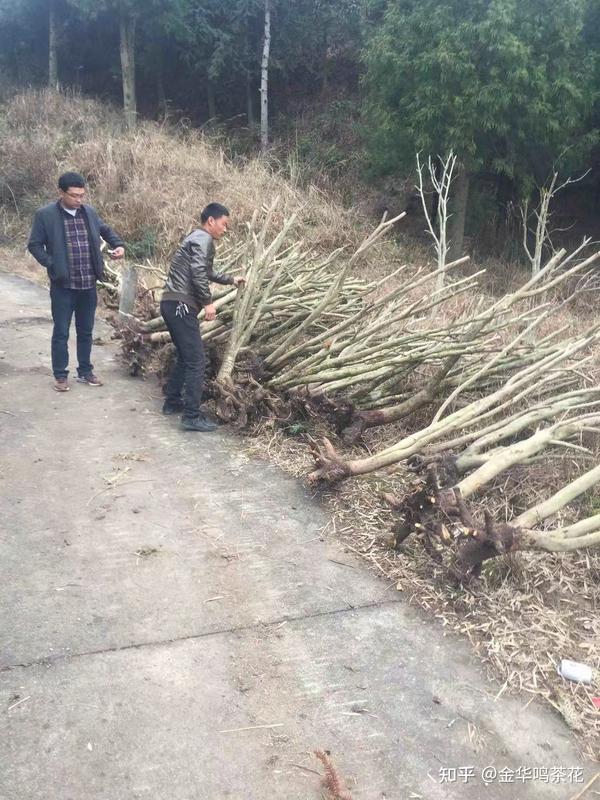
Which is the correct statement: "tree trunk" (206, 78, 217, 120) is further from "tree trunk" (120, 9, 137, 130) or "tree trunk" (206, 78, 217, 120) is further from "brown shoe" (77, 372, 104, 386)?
"brown shoe" (77, 372, 104, 386)

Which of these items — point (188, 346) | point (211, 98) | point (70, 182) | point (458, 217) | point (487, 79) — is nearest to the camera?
point (188, 346)

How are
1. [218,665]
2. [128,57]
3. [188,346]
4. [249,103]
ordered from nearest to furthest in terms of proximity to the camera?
[218,665]
[188,346]
[128,57]
[249,103]

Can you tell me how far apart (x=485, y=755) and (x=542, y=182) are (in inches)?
618

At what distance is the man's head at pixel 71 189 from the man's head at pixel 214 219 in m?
1.09

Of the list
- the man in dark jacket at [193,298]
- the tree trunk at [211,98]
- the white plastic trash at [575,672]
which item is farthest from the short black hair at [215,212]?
the tree trunk at [211,98]

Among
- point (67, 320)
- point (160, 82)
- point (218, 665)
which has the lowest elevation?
point (218, 665)

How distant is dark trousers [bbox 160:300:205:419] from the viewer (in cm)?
509

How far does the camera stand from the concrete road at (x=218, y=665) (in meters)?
2.33

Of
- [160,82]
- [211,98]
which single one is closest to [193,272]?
[211,98]

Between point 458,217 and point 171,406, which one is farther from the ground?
point 458,217

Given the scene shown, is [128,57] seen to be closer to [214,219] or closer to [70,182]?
[70,182]

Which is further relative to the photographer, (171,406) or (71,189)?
(171,406)

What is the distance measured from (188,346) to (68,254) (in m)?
1.30

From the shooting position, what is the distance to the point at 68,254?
5488 millimetres
